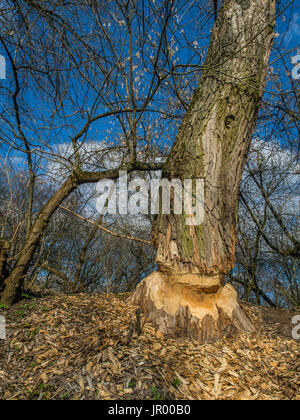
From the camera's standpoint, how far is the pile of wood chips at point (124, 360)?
1.88m

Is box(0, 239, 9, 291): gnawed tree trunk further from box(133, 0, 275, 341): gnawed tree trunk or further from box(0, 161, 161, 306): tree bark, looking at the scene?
box(133, 0, 275, 341): gnawed tree trunk

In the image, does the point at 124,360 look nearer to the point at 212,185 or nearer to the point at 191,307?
the point at 191,307

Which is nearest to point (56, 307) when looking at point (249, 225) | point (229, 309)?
point (229, 309)

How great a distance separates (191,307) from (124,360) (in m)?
0.92

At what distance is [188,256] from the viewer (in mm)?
2695

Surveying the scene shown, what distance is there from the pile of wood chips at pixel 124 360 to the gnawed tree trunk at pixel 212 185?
0.85 feet

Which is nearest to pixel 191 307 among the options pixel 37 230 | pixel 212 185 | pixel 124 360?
pixel 124 360

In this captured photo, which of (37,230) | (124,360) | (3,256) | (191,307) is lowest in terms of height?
A: (124,360)

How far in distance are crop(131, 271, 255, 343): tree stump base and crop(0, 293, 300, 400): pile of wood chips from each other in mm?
106

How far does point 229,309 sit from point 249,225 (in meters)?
3.81

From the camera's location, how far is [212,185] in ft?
8.93

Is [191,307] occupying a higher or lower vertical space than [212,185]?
lower

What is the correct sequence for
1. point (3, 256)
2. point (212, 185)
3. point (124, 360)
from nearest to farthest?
1. point (124, 360)
2. point (212, 185)
3. point (3, 256)
